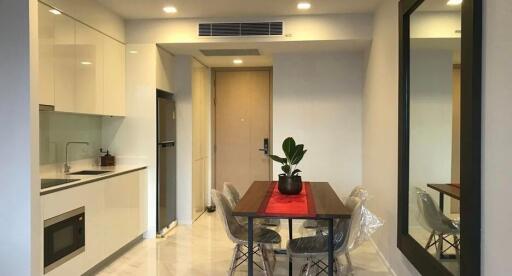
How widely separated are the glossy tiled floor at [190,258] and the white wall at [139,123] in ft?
1.33

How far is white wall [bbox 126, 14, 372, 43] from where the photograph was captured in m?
4.40

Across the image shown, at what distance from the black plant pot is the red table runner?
0.15 ft

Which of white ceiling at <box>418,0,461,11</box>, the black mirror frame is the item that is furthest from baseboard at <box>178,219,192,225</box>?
white ceiling at <box>418,0,461,11</box>

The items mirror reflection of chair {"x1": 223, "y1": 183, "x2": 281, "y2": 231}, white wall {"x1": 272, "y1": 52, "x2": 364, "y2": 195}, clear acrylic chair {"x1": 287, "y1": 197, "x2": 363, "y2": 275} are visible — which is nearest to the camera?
clear acrylic chair {"x1": 287, "y1": 197, "x2": 363, "y2": 275}

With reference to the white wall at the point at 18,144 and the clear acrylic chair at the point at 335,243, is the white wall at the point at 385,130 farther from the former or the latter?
the white wall at the point at 18,144

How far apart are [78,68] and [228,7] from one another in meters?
1.64

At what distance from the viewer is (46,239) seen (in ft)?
9.32

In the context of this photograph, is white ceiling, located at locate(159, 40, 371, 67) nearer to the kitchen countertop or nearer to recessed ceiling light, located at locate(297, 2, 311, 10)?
recessed ceiling light, located at locate(297, 2, 311, 10)

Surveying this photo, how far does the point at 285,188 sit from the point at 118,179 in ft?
5.60

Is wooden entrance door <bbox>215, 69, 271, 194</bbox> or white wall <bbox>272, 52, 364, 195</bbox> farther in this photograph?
wooden entrance door <bbox>215, 69, 271, 194</bbox>

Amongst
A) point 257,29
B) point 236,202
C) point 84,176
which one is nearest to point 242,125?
A: point 257,29

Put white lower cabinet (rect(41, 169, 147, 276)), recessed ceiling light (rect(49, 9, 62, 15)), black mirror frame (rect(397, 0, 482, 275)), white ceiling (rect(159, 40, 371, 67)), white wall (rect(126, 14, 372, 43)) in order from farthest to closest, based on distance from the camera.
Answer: white ceiling (rect(159, 40, 371, 67)) → white wall (rect(126, 14, 372, 43)) → recessed ceiling light (rect(49, 9, 62, 15)) → white lower cabinet (rect(41, 169, 147, 276)) → black mirror frame (rect(397, 0, 482, 275))

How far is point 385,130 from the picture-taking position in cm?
376

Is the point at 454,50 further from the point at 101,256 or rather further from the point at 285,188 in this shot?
the point at 101,256
